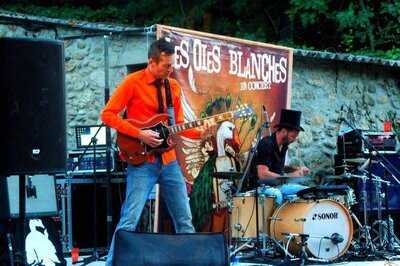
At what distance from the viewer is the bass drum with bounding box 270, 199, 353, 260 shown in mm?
7160

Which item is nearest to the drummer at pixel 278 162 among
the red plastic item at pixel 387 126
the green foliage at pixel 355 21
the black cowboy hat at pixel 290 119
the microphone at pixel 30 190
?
the black cowboy hat at pixel 290 119

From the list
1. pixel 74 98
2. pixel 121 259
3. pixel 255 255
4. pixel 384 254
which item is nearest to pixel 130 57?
pixel 74 98

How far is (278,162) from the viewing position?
7.61 meters

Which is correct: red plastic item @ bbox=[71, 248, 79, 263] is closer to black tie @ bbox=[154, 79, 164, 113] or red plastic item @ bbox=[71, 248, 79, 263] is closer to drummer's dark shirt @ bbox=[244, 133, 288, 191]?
drummer's dark shirt @ bbox=[244, 133, 288, 191]

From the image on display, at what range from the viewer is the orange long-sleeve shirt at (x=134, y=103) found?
5.62 m

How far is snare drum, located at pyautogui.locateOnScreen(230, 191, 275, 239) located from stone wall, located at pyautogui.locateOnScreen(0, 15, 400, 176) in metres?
1.79

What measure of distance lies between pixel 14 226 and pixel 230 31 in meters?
8.72

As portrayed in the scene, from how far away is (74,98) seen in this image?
28.2ft

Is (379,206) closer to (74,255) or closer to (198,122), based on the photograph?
(198,122)

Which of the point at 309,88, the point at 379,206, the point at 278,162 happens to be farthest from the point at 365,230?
the point at 309,88

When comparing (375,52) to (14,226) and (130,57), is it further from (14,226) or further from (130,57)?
(14,226)

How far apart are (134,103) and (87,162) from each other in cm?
220

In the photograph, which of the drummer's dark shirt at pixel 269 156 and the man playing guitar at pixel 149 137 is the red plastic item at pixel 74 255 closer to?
the man playing guitar at pixel 149 137

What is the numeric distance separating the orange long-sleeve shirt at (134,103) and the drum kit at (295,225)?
58.6 inches
